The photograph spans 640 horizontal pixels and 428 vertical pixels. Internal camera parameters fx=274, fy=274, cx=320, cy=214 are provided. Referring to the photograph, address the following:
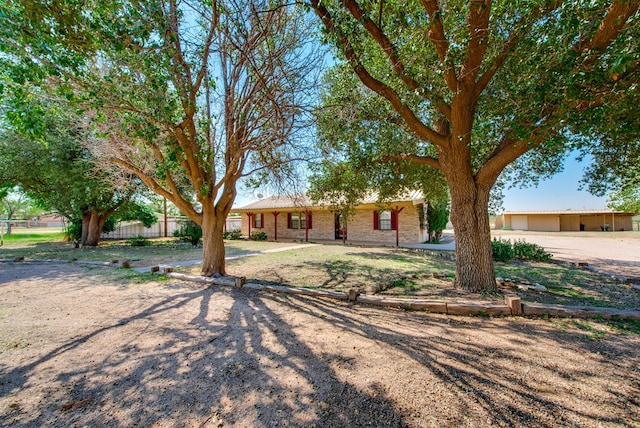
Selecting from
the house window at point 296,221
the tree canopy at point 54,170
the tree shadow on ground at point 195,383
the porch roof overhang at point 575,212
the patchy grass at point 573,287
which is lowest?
the patchy grass at point 573,287

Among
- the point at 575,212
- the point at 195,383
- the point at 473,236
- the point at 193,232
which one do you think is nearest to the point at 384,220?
the point at 473,236

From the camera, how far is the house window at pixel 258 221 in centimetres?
2272

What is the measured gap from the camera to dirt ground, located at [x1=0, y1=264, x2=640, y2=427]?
219 cm

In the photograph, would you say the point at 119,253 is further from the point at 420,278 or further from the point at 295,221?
the point at 420,278

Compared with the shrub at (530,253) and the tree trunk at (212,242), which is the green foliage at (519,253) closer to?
the shrub at (530,253)

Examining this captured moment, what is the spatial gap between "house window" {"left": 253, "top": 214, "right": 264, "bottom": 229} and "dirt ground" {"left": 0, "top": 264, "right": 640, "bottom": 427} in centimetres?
1790

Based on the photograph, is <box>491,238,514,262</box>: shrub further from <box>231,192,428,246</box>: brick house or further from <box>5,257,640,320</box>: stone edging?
<box>5,257,640,320</box>: stone edging

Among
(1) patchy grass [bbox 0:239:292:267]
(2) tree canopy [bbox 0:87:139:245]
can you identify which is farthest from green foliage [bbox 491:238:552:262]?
(2) tree canopy [bbox 0:87:139:245]

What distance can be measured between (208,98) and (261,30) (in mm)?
2746

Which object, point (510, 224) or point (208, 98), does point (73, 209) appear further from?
point (510, 224)

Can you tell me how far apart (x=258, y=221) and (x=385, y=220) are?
10984 mm

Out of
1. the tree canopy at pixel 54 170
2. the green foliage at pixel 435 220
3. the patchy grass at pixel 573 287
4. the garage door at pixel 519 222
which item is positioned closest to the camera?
the patchy grass at pixel 573 287

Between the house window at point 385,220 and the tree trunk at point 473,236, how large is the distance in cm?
1090

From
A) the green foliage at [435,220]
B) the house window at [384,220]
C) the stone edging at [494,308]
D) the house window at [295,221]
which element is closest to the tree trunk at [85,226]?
the house window at [295,221]
